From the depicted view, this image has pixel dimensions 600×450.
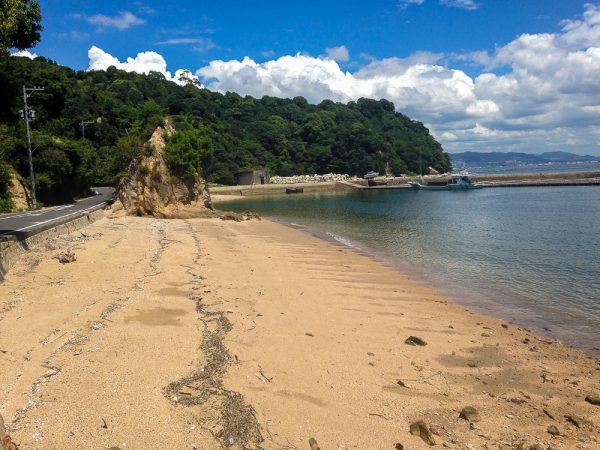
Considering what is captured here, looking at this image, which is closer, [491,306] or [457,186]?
[491,306]

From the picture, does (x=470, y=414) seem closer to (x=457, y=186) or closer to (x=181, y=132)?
(x=181, y=132)

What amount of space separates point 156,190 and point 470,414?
31835 millimetres

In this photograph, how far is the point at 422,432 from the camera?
6.04 metres

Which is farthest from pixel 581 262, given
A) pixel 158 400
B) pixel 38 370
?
pixel 38 370

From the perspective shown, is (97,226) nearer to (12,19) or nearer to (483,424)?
(12,19)

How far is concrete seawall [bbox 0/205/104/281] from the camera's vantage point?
13070 millimetres

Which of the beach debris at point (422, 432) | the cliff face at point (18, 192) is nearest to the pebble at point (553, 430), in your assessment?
Answer: the beach debris at point (422, 432)

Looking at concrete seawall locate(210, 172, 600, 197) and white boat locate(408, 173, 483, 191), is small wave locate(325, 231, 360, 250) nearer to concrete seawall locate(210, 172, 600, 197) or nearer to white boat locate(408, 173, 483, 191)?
concrete seawall locate(210, 172, 600, 197)

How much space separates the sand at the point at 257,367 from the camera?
580 cm

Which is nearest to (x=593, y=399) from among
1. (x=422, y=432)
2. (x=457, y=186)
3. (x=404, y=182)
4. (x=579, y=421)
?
(x=579, y=421)

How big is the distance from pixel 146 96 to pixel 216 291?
11244cm

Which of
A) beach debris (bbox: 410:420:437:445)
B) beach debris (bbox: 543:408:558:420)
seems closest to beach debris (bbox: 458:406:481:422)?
beach debris (bbox: 410:420:437:445)

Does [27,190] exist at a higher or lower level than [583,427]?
higher

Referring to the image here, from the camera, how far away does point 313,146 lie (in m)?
138
